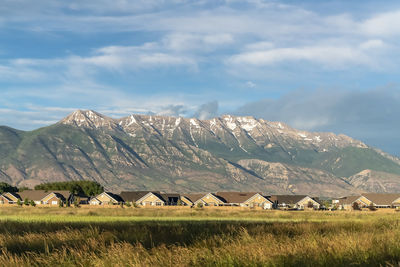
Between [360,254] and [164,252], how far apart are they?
266 inches

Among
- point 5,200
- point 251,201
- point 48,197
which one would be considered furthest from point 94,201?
point 251,201

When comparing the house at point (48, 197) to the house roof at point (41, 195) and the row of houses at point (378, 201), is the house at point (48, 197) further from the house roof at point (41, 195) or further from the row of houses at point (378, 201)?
the row of houses at point (378, 201)

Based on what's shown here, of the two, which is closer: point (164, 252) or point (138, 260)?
point (138, 260)

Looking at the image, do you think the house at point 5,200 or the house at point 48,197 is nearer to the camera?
the house at point 48,197

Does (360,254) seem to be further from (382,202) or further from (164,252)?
(382,202)

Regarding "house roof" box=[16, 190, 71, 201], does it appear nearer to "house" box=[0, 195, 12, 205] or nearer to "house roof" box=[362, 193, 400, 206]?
"house" box=[0, 195, 12, 205]

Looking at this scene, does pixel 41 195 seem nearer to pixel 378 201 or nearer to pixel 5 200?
pixel 5 200

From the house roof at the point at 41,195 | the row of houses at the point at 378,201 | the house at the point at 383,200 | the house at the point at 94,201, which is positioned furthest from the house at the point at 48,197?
the house at the point at 383,200

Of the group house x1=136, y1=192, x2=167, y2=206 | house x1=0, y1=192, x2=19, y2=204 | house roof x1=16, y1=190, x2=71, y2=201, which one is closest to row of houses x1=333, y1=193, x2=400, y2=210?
house x1=136, y1=192, x2=167, y2=206

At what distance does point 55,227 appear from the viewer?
3347 cm

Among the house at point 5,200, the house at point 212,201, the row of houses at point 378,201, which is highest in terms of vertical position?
the row of houses at point 378,201

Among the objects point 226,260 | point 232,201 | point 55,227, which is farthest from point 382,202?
point 226,260

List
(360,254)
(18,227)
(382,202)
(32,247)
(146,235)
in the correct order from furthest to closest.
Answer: (382,202), (18,227), (146,235), (32,247), (360,254)

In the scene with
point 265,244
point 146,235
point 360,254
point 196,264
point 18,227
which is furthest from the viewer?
point 18,227
